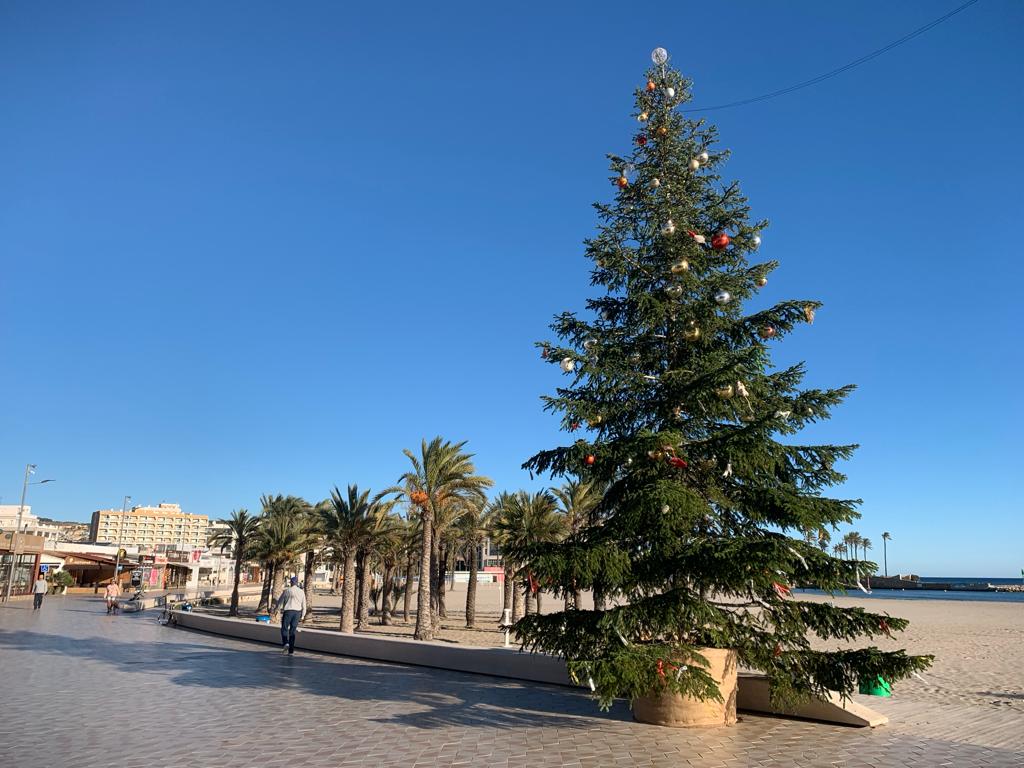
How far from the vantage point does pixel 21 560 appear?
4741 cm

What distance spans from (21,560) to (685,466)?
5294 cm

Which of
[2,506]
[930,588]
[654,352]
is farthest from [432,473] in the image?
[930,588]

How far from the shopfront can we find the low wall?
3067 cm

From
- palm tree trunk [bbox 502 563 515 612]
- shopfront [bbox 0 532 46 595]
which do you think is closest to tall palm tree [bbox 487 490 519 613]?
palm tree trunk [bbox 502 563 515 612]

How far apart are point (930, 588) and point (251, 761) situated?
200 m

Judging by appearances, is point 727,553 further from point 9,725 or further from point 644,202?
point 9,725

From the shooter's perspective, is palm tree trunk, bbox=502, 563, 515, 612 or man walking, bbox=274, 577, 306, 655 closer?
man walking, bbox=274, 577, 306, 655

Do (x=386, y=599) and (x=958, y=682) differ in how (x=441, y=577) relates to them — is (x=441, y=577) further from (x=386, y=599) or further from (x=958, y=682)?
(x=958, y=682)

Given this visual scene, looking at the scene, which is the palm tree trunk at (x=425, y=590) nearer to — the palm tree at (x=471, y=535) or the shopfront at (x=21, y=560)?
the palm tree at (x=471, y=535)

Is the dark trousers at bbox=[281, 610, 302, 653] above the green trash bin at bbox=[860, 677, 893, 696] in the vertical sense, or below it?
below

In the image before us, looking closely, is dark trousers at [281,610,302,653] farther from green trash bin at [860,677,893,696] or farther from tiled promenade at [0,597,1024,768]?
green trash bin at [860,677,893,696]

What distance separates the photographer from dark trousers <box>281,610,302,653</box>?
15.8 m

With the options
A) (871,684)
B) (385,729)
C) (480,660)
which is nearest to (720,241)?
(871,684)

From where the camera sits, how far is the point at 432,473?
30.0 metres
